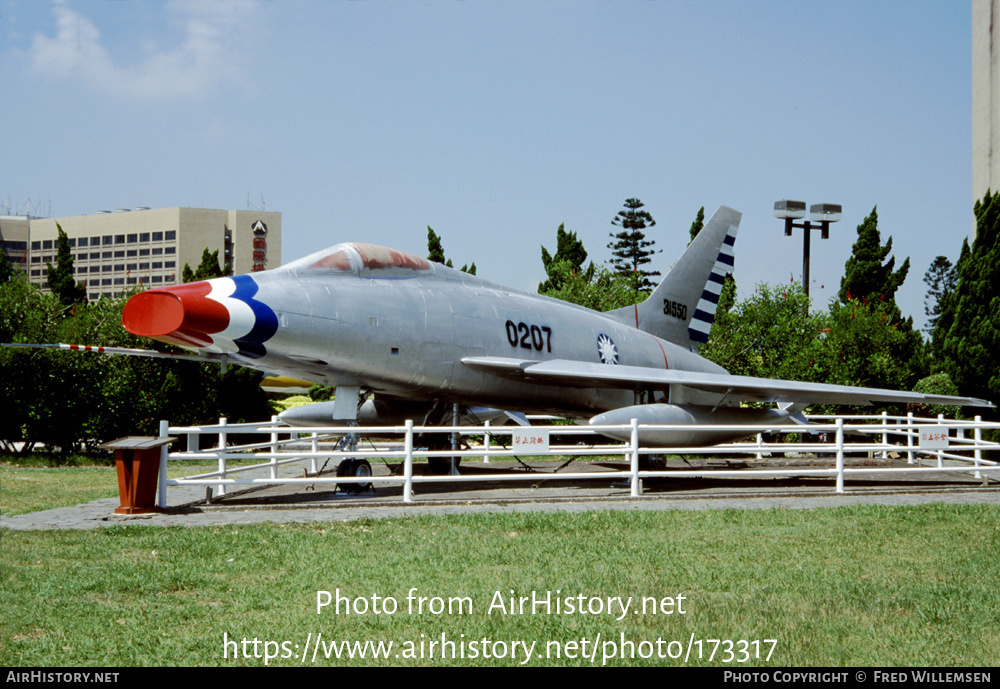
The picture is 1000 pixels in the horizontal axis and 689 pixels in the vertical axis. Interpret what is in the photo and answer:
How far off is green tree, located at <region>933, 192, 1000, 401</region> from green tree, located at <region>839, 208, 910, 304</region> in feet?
42.0

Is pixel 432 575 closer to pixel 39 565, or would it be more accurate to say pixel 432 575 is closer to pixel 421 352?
pixel 39 565

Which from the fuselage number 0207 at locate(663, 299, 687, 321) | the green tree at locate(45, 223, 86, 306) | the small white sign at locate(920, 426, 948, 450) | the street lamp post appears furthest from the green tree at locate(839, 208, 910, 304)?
the green tree at locate(45, 223, 86, 306)

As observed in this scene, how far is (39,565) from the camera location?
25.2 feet

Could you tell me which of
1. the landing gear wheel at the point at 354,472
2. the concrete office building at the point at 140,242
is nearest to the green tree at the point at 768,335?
the landing gear wheel at the point at 354,472

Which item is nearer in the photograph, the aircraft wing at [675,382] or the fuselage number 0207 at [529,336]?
the aircraft wing at [675,382]

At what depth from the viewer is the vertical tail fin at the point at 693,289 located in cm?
2084

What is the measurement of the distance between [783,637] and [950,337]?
2060 cm

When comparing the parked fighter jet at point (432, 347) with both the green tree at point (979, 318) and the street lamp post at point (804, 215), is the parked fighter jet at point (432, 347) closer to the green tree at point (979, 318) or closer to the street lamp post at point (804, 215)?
the green tree at point (979, 318)

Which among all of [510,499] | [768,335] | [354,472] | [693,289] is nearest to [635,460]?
[510,499]

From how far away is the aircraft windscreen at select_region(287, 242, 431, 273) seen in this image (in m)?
13.2

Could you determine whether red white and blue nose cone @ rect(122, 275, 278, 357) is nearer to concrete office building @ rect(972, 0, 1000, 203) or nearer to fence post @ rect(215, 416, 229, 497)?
fence post @ rect(215, 416, 229, 497)

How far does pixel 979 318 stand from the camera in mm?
22594

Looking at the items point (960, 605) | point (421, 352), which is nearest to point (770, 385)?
point (421, 352)

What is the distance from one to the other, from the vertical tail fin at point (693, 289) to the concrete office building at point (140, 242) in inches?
4118
